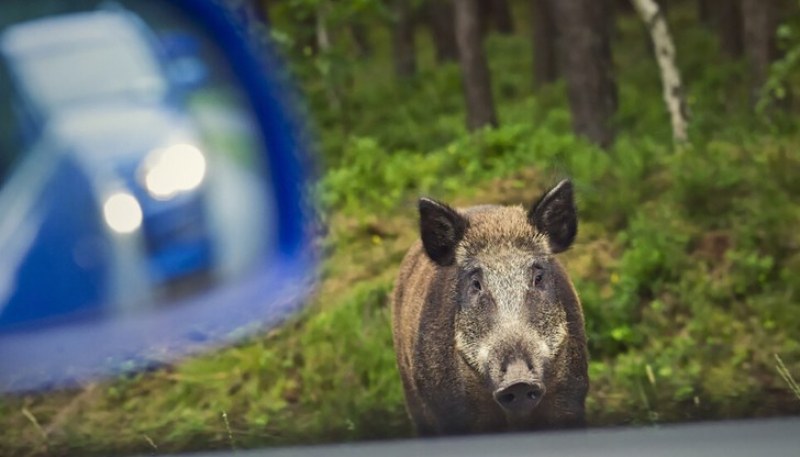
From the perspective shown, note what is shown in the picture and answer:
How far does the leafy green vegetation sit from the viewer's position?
4.98 m

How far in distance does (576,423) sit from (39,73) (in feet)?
6.35

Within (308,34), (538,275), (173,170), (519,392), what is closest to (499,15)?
(308,34)

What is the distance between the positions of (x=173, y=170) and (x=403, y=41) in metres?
13.7

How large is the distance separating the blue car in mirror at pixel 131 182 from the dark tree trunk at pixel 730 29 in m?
13.7

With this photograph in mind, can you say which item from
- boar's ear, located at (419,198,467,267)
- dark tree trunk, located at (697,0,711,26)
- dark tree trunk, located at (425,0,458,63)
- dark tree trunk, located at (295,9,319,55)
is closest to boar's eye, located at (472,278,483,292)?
boar's ear, located at (419,198,467,267)

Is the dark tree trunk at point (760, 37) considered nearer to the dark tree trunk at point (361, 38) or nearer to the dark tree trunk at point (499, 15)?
the dark tree trunk at point (361, 38)

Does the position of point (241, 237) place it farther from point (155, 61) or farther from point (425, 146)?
point (425, 146)

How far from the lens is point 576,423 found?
13.4 feet

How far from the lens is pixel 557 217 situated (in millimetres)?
4363

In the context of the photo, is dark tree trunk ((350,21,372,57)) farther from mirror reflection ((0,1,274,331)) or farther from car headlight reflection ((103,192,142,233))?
car headlight reflection ((103,192,142,233))

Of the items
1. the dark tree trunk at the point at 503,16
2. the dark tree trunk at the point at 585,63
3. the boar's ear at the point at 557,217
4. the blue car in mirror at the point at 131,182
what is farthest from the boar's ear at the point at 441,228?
the dark tree trunk at the point at 503,16

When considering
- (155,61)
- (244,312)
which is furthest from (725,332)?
(155,61)

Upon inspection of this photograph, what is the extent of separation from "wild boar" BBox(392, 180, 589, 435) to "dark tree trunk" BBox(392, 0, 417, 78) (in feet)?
36.3

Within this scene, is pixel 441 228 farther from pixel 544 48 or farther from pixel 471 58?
pixel 544 48
